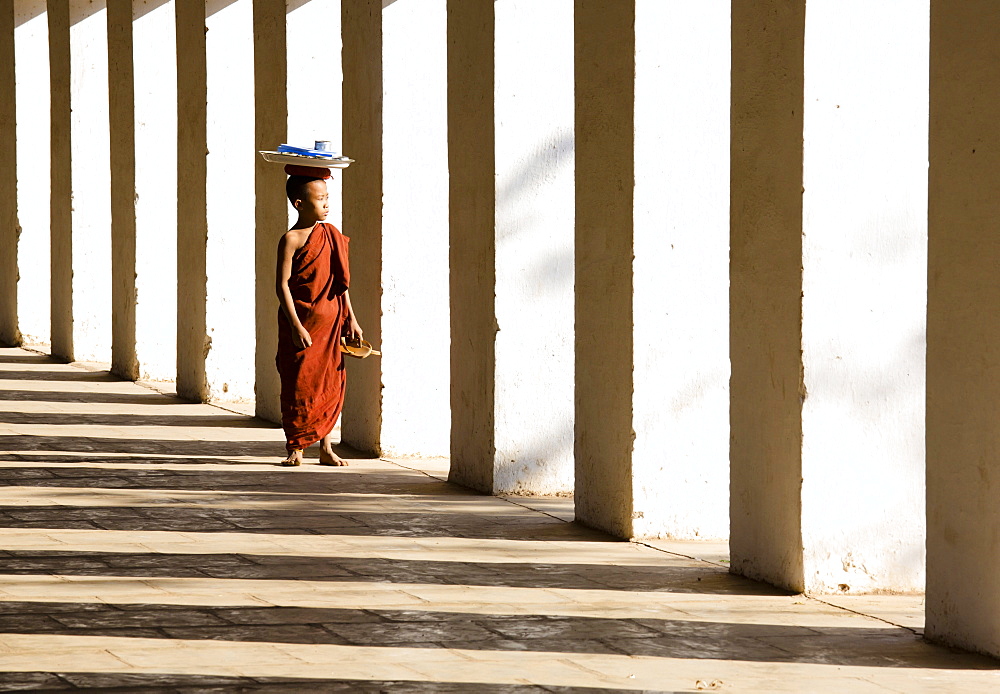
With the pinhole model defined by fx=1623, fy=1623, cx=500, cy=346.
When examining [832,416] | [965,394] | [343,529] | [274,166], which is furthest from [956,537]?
[274,166]

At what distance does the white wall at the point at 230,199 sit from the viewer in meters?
12.6

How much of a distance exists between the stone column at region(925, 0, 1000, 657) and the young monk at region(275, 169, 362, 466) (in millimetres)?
4620

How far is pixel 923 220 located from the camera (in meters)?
6.08

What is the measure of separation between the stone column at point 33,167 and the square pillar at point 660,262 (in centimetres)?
1088

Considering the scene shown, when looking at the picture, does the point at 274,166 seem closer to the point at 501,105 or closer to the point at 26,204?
the point at 501,105

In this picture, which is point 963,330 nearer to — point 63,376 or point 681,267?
point 681,267

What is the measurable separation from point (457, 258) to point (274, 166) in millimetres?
2994

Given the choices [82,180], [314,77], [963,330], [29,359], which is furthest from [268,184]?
[963,330]

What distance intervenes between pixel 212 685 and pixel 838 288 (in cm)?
274

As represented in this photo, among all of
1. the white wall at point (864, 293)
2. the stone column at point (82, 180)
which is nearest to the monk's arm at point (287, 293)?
the white wall at point (864, 293)

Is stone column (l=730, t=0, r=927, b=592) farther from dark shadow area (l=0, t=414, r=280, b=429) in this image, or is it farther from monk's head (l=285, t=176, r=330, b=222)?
dark shadow area (l=0, t=414, r=280, b=429)

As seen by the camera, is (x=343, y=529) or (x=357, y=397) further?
(x=357, y=397)

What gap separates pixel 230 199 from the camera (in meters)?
12.6

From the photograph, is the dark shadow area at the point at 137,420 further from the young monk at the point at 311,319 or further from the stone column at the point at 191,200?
the young monk at the point at 311,319
